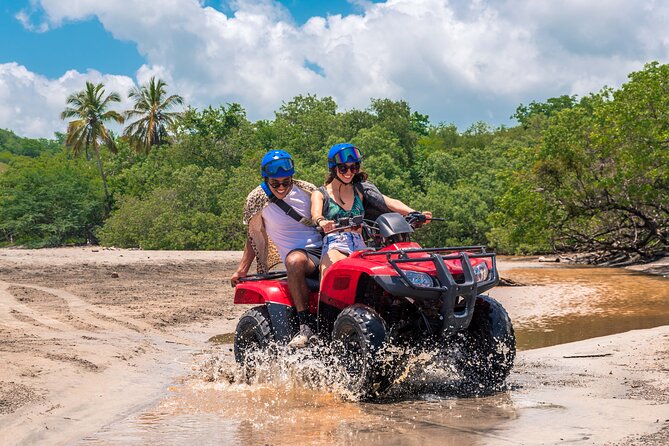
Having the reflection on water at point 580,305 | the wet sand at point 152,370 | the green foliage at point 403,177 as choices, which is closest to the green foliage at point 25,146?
the green foliage at point 403,177

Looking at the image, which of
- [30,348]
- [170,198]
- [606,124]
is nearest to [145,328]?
[30,348]

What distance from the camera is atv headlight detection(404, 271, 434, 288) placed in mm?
5602

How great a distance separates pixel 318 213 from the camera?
254 inches

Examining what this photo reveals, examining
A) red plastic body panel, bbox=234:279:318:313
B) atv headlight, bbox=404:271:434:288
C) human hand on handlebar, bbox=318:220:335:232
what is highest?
human hand on handlebar, bbox=318:220:335:232

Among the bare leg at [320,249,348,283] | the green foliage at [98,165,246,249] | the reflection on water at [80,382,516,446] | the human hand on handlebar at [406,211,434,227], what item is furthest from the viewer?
the green foliage at [98,165,246,249]

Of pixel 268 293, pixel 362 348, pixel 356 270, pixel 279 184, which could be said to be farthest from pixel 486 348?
pixel 279 184

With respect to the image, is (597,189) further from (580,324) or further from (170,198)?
(170,198)

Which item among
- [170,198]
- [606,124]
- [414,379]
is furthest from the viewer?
[170,198]

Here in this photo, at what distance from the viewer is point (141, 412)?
5.75m

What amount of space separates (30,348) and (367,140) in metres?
37.6

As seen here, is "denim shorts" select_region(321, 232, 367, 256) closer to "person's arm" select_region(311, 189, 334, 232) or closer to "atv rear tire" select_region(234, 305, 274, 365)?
"person's arm" select_region(311, 189, 334, 232)

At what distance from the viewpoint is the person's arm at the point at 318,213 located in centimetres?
612

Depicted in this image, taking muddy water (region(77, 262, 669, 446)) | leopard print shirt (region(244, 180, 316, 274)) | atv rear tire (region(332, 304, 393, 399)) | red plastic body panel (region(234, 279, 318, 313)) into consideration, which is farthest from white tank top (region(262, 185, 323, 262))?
A: atv rear tire (region(332, 304, 393, 399))

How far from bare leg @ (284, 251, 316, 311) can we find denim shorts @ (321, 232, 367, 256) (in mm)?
179
